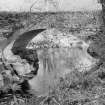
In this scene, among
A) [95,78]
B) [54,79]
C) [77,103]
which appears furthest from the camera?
[54,79]

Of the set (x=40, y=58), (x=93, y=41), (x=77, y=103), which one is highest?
(x=93, y=41)

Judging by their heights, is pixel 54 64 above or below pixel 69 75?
Result: above

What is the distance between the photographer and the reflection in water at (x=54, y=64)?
4.82 m

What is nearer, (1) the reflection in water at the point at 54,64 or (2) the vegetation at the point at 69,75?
(2) the vegetation at the point at 69,75

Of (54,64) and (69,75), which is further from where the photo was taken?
(54,64)

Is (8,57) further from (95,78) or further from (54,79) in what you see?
(95,78)

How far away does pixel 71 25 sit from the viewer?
503cm

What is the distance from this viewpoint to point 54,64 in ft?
16.2

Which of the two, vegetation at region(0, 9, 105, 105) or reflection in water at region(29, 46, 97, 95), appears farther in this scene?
reflection in water at region(29, 46, 97, 95)

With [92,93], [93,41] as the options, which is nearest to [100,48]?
[93,41]

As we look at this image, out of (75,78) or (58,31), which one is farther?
(58,31)

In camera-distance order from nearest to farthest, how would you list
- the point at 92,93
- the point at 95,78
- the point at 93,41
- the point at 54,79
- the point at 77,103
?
the point at 77,103 < the point at 92,93 < the point at 95,78 < the point at 54,79 < the point at 93,41

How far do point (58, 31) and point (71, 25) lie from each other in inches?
11.5

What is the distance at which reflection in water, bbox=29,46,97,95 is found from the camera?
4.82 metres
